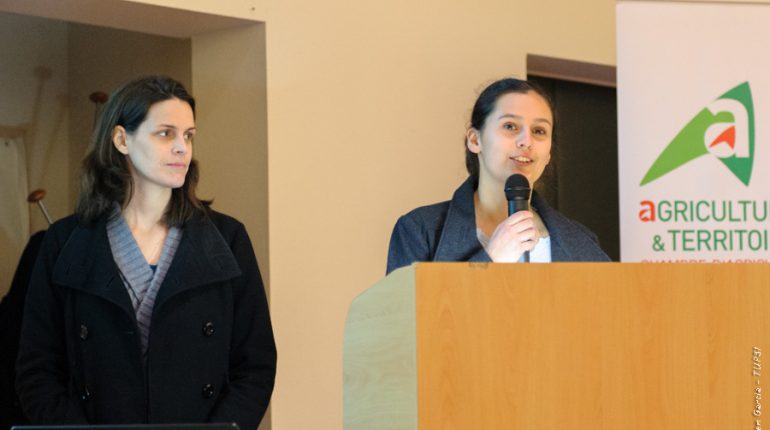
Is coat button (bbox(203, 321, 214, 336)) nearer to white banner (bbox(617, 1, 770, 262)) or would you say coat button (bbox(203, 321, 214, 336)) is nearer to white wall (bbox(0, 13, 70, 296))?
white banner (bbox(617, 1, 770, 262))

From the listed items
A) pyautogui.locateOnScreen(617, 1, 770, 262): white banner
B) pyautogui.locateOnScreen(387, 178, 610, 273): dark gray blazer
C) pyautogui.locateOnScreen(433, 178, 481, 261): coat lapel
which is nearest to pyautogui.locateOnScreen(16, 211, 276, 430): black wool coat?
pyautogui.locateOnScreen(387, 178, 610, 273): dark gray blazer

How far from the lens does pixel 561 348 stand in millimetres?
2146

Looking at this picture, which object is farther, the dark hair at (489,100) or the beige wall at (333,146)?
the beige wall at (333,146)

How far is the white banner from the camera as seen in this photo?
14.1ft

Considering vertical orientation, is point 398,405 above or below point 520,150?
below

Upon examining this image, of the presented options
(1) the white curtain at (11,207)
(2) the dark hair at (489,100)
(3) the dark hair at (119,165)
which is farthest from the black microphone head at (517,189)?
(1) the white curtain at (11,207)

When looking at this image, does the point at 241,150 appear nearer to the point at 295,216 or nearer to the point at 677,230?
the point at 295,216

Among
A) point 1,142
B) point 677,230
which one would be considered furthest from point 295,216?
point 1,142

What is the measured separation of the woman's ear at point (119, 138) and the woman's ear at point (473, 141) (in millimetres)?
928

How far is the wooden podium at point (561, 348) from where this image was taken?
209 centimetres

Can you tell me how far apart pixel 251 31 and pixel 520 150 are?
1797 mm

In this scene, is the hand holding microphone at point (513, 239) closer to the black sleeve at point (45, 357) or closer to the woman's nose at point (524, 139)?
the woman's nose at point (524, 139)

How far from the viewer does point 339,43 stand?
4.79 metres

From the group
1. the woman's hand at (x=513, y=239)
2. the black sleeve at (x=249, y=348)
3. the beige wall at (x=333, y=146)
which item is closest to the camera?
the woman's hand at (x=513, y=239)
